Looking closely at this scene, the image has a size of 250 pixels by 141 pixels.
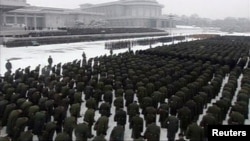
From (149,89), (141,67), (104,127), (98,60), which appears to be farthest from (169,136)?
(98,60)

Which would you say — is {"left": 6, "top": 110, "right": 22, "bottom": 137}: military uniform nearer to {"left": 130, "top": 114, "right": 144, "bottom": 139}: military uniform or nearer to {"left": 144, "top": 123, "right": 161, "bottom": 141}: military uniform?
{"left": 130, "top": 114, "right": 144, "bottom": 139}: military uniform

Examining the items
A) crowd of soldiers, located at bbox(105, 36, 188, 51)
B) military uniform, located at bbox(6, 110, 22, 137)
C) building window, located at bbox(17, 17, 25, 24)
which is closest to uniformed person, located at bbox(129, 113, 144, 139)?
military uniform, located at bbox(6, 110, 22, 137)

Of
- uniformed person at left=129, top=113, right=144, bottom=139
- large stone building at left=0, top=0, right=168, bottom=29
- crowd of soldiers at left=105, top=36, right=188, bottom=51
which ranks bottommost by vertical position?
uniformed person at left=129, top=113, right=144, bottom=139

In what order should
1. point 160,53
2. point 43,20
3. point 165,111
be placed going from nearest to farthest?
1. point 165,111
2. point 160,53
3. point 43,20

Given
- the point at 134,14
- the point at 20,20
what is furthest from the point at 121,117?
the point at 134,14

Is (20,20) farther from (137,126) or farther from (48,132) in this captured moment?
(137,126)

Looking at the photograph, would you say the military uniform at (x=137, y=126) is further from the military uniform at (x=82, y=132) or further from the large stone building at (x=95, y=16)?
the large stone building at (x=95, y=16)

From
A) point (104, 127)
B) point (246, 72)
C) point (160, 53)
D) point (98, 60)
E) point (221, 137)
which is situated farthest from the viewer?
point (160, 53)

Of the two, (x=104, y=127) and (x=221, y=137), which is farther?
(x=104, y=127)

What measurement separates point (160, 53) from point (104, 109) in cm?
1547

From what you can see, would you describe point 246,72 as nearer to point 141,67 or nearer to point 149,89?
point 141,67

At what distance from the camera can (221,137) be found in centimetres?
668

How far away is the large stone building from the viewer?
63.4 m

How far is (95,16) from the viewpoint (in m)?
83.8
